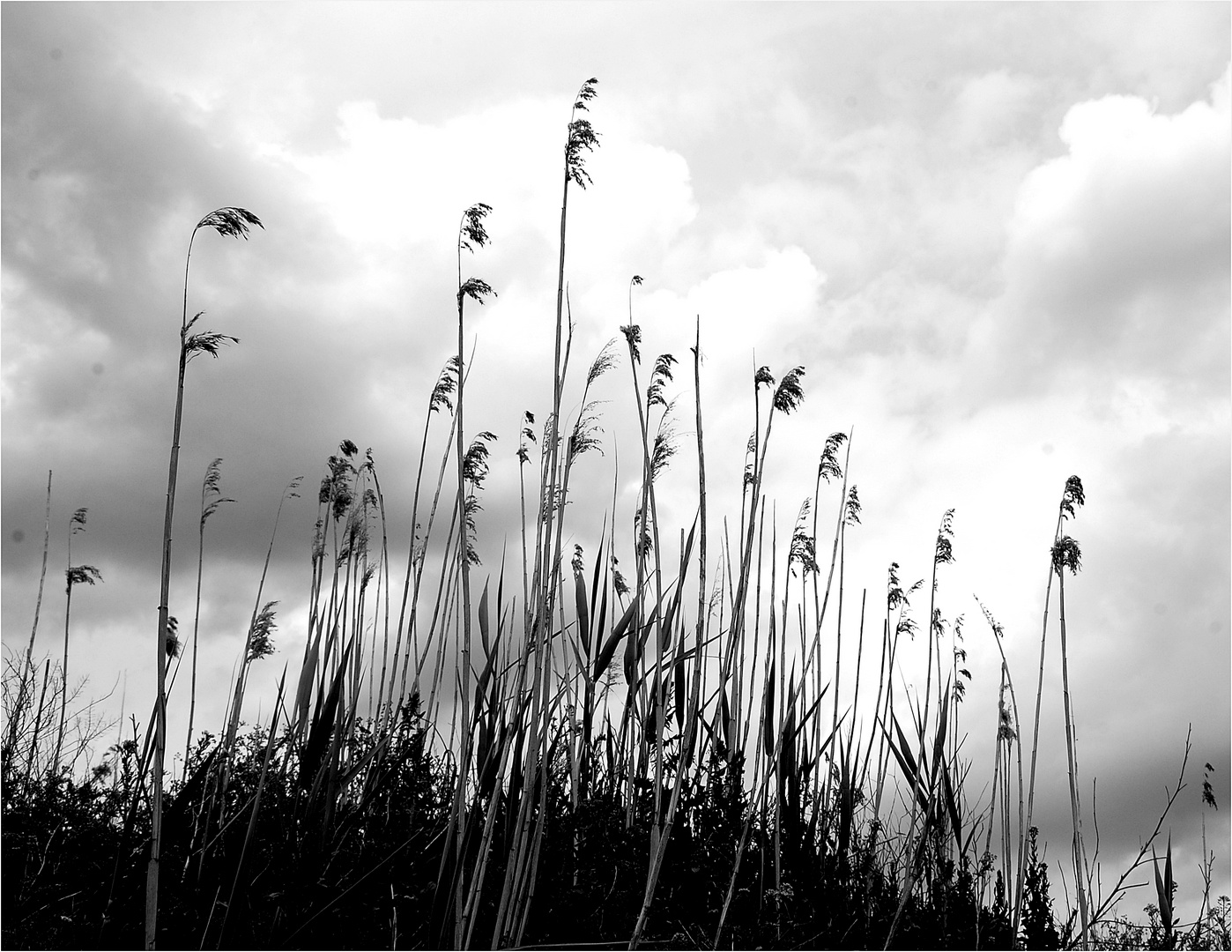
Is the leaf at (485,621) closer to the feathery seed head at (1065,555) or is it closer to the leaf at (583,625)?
the leaf at (583,625)

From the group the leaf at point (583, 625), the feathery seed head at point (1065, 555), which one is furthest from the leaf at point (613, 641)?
the feathery seed head at point (1065, 555)

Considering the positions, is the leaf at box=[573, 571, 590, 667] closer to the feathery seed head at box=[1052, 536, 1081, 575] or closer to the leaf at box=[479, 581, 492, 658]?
the leaf at box=[479, 581, 492, 658]

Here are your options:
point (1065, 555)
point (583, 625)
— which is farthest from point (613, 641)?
point (1065, 555)

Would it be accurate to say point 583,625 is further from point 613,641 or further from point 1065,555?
point 1065,555

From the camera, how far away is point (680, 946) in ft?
9.12

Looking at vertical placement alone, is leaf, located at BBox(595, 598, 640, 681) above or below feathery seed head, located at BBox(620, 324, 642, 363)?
below

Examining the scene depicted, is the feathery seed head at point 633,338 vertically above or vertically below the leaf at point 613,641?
above

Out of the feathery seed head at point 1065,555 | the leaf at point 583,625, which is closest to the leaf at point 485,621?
the leaf at point 583,625

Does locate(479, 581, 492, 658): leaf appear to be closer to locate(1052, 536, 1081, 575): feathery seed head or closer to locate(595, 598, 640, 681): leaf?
locate(595, 598, 640, 681): leaf

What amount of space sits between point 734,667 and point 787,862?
74cm

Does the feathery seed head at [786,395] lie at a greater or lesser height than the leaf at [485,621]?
greater

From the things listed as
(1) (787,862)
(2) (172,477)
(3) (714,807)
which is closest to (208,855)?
(2) (172,477)

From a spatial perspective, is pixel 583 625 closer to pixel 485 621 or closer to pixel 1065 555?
pixel 485 621

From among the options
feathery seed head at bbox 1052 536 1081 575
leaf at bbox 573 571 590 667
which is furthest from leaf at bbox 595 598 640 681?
feathery seed head at bbox 1052 536 1081 575
